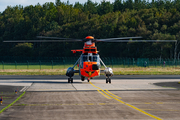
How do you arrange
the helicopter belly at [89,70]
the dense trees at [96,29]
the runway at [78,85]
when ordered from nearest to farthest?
Answer: the runway at [78,85] < the helicopter belly at [89,70] < the dense trees at [96,29]

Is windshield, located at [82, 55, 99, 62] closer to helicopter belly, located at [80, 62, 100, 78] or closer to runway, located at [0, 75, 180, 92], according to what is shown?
helicopter belly, located at [80, 62, 100, 78]

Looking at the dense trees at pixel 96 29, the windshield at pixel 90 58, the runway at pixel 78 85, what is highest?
the dense trees at pixel 96 29

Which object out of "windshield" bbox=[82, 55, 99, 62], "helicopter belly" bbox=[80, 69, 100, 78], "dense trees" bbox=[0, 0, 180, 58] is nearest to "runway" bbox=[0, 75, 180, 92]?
"helicopter belly" bbox=[80, 69, 100, 78]

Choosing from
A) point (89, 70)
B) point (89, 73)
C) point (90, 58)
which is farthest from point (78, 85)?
point (90, 58)

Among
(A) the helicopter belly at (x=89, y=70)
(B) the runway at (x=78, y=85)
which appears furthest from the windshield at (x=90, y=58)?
(B) the runway at (x=78, y=85)

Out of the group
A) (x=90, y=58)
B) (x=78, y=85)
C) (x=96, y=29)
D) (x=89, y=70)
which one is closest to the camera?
(x=89, y=70)

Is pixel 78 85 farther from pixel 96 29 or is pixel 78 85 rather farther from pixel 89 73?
pixel 96 29

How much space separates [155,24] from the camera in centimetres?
9812

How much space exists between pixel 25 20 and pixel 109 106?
123 metres

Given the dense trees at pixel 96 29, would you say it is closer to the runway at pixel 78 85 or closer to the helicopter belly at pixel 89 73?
the runway at pixel 78 85

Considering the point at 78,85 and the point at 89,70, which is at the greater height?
the point at 89,70

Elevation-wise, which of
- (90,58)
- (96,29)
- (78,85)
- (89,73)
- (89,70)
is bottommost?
(78,85)

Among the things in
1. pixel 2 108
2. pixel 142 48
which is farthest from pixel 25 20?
pixel 2 108

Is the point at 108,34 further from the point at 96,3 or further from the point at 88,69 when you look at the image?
the point at 96,3
